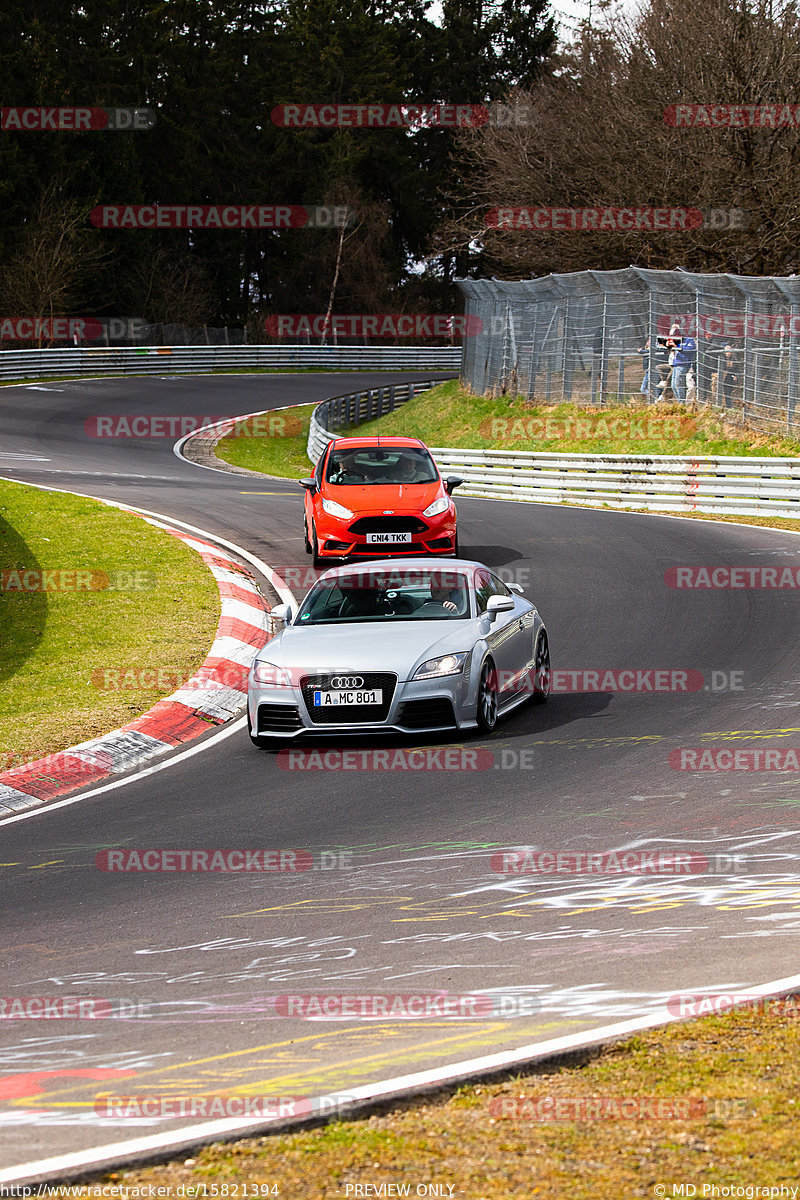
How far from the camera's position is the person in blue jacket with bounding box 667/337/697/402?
101 feet

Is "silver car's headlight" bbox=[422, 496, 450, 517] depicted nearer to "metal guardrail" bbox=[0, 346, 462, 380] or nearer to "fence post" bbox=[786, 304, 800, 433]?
"fence post" bbox=[786, 304, 800, 433]

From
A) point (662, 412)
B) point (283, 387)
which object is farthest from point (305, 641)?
point (283, 387)

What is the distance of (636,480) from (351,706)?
56.5 ft

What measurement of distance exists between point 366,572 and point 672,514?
1466cm

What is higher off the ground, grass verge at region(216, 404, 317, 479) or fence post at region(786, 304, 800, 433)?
fence post at region(786, 304, 800, 433)

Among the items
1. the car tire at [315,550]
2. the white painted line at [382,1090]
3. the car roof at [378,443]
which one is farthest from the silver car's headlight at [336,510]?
the white painted line at [382,1090]

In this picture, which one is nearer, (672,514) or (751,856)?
(751,856)

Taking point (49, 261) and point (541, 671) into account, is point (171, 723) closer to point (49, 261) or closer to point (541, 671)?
point (541, 671)

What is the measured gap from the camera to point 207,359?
63.9m

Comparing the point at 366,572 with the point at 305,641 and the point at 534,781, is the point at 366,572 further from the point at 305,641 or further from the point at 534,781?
the point at 534,781

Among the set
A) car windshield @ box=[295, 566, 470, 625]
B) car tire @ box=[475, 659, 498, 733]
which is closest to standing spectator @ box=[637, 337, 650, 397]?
car windshield @ box=[295, 566, 470, 625]

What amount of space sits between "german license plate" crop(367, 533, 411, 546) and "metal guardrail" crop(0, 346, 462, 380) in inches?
1578

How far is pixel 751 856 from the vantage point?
291 inches

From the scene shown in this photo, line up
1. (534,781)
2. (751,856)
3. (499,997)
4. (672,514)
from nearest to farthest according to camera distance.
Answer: (499,997) < (751,856) < (534,781) < (672,514)
